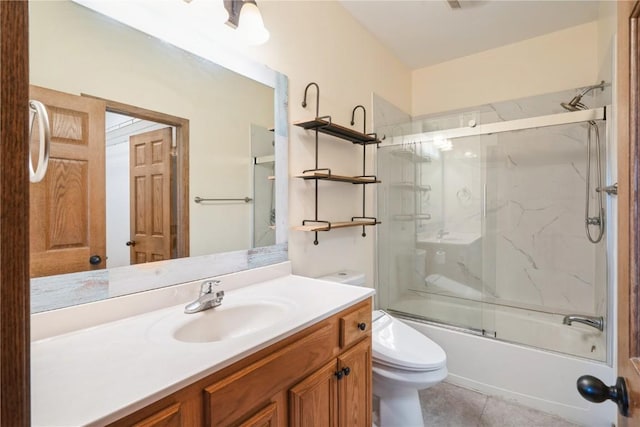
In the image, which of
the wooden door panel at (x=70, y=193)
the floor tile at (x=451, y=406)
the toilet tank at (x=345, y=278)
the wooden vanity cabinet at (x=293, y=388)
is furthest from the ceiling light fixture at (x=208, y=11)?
the floor tile at (x=451, y=406)

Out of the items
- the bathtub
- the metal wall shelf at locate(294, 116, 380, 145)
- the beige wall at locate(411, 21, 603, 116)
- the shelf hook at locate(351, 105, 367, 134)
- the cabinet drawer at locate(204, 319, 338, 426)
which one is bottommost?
the bathtub

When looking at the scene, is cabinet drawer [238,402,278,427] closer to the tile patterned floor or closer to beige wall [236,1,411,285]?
beige wall [236,1,411,285]

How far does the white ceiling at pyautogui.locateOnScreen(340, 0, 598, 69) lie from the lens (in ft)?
6.88

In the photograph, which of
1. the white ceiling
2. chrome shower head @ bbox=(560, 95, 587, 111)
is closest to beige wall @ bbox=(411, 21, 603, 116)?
the white ceiling

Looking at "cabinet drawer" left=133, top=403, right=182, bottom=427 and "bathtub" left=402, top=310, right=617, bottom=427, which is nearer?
"cabinet drawer" left=133, top=403, right=182, bottom=427

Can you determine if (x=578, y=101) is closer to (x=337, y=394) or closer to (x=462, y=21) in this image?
(x=462, y=21)

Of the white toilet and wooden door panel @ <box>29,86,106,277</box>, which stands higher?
wooden door panel @ <box>29,86,106,277</box>

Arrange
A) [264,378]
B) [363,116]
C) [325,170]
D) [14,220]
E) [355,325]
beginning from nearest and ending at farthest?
1. [14,220]
2. [264,378]
3. [355,325]
4. [325,170]
5. [363,116]

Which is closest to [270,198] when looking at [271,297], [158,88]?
[271,297]

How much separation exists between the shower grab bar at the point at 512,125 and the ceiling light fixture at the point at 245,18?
146 centimetres

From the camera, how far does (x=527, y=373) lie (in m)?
1.96

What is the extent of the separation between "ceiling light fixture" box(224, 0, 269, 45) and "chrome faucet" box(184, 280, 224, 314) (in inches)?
42.8

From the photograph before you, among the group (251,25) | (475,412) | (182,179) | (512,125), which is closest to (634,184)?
(182,179)

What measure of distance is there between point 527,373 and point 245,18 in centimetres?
252
